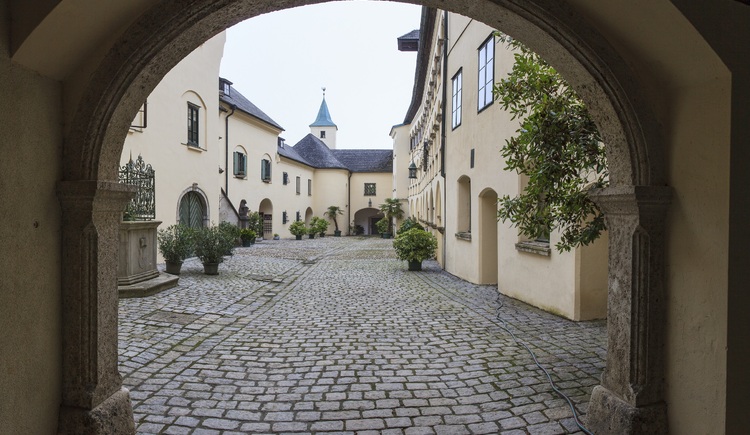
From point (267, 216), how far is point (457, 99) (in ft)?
64.5

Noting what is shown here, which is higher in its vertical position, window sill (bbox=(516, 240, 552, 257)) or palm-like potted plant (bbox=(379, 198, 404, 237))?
palm-like potted plant (bbox=(379, 198, 404, 237))

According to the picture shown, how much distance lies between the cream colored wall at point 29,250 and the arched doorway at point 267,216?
87.2 ft

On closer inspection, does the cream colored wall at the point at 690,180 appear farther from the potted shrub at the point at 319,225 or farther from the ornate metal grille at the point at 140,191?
the potted shrub at the point at 319,225

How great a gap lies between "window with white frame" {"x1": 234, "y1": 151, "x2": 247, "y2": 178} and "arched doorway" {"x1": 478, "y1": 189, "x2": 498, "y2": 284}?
16942mm

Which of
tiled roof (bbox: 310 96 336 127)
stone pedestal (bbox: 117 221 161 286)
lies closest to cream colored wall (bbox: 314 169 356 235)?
tiled roof (bbox: 310 96 336 127)

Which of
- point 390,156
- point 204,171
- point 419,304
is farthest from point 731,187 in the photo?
point 390,156

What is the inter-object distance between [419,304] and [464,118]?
5573 millimetres

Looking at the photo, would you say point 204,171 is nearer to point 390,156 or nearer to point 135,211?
point 135,211

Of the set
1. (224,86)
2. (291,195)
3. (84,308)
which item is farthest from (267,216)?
(84,308)

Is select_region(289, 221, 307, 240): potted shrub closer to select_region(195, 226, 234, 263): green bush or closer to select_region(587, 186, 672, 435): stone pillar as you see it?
select_region(195, 226, 234, 263): green bush

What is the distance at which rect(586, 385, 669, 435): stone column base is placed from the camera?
274cm

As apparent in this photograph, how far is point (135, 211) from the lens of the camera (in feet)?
30.4

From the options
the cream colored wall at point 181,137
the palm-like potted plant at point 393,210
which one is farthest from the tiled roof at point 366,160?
the cream colored wall at point 181,137

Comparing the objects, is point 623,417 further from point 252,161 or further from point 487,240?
point 252,161
